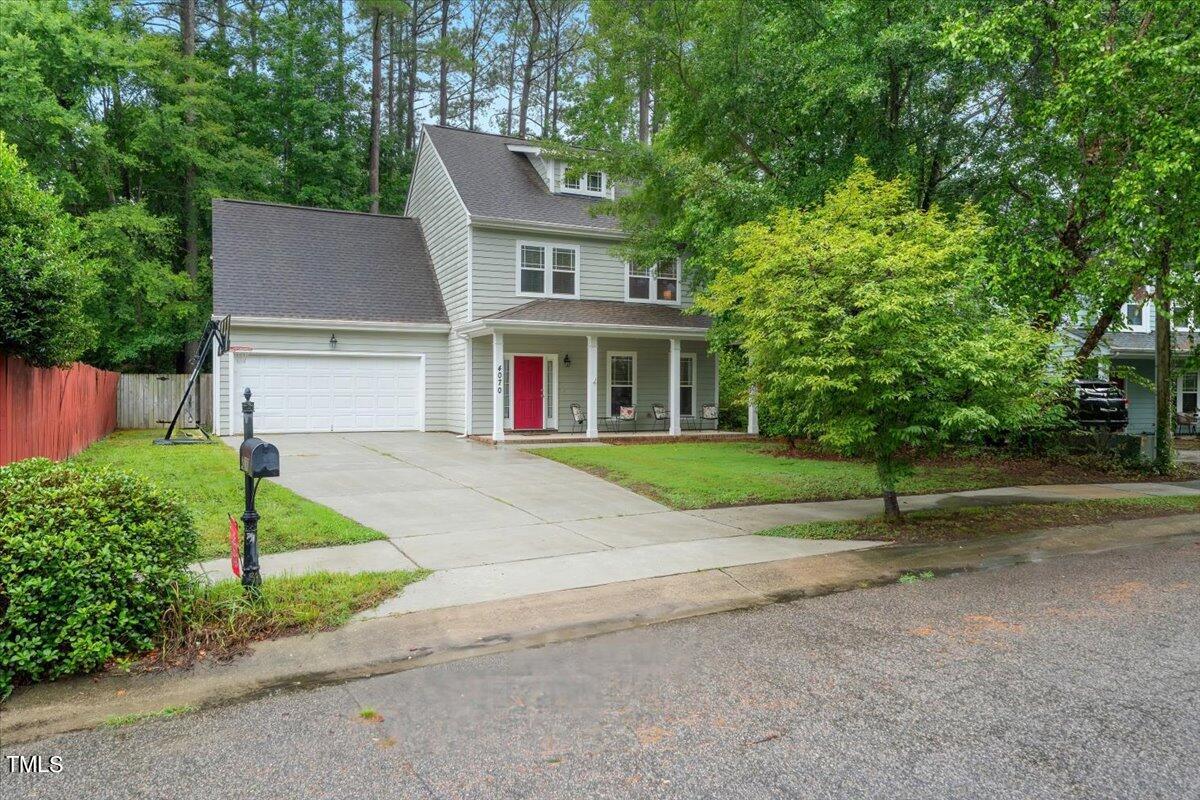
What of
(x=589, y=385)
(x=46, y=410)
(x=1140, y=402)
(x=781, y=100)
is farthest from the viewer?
(x=1140, y=402)

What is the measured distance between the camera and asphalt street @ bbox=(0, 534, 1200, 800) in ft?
10.1

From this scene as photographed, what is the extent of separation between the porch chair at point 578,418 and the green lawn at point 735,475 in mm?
3051

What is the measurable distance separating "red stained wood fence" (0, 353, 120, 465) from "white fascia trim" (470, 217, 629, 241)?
354 inches

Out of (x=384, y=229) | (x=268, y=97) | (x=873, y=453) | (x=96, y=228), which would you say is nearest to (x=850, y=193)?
(x=873, y=453)

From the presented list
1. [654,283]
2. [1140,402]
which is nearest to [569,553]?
[654,283]

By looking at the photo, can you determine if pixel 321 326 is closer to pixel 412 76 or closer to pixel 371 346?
pixel 371 346

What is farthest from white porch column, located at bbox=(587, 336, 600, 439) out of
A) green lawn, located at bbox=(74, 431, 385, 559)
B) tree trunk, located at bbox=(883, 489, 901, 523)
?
tree trunk, located at bbox=(883, 489, 901, 523)

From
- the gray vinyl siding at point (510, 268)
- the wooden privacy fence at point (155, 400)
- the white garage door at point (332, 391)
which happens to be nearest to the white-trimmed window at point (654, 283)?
the gray vinyl siding at point (510, 268)

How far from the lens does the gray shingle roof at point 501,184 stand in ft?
61.2

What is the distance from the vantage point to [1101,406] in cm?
1688

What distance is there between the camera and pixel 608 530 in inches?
313

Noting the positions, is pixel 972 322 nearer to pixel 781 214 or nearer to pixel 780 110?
pixel 781 214

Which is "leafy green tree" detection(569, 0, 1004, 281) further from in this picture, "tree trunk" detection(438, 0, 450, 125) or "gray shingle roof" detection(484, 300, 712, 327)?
"tree trunk" detection(438, 0, 450, 125)

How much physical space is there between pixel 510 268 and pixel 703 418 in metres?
6.81
